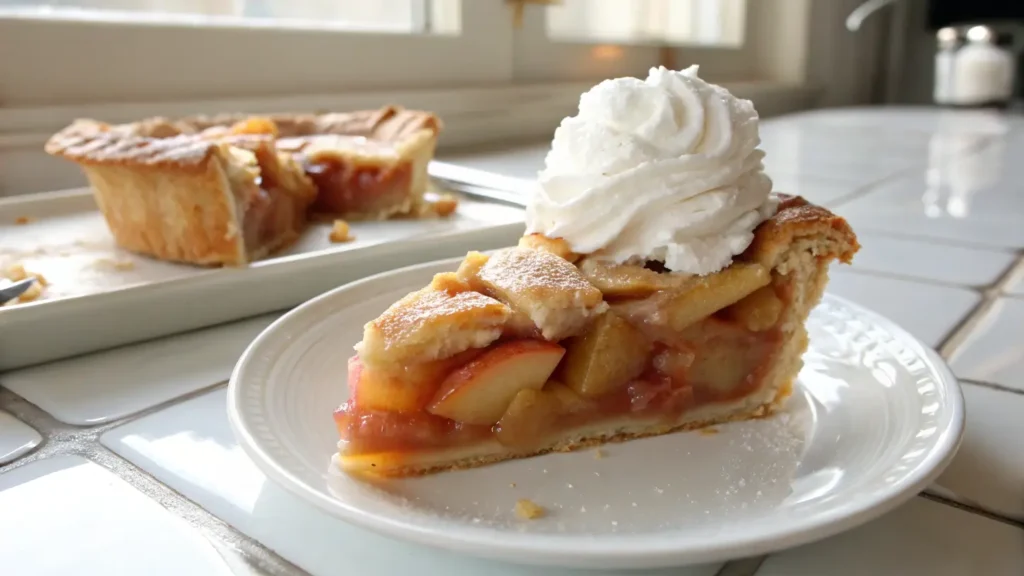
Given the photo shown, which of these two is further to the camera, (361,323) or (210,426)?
(361,323)

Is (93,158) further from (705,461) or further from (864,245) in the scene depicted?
(864,245)

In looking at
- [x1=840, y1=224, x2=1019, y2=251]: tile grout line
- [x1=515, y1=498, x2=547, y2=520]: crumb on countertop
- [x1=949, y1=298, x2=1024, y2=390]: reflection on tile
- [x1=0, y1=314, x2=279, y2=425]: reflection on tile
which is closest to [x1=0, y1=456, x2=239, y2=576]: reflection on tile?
[x1=0, y1=314, x2=279, y2=425]: reflection on tile

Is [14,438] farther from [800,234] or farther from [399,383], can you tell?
[800,234]

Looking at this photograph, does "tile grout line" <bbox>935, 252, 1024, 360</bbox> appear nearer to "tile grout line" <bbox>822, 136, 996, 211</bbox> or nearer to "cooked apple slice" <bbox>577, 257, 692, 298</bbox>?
"cooked apple slice" <bbox>577, 257, 692, 298</bbox>

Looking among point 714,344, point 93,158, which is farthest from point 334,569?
point 93,158

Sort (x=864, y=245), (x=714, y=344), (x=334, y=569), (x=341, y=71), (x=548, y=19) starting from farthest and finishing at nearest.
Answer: (x=548, y=19) < (x=341, y=71) < (x=864, y=245) < (x=714, y=344) < (x=334, y=569)

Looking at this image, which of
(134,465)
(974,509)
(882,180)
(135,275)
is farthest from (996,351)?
(882,180)

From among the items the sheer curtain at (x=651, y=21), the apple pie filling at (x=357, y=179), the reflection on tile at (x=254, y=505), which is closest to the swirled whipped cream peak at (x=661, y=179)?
the reflection on tile at (x=254, y=505)
